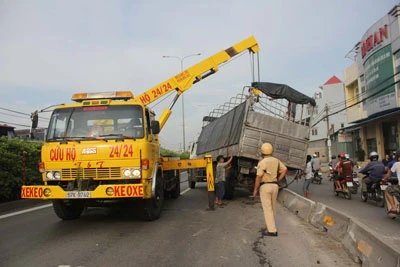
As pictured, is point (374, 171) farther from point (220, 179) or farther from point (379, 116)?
point (379, 116)

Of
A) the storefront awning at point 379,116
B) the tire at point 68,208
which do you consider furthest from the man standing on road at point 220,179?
the storefront awning at point 379,116

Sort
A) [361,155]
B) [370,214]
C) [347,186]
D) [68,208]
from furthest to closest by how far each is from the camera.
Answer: [361,155], [347,186], [370,214], [68,208]

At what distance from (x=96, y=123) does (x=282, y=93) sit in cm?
707

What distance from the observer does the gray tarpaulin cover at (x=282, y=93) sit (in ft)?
40.4

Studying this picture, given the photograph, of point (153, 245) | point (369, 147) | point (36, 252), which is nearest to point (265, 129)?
point (153, 245)

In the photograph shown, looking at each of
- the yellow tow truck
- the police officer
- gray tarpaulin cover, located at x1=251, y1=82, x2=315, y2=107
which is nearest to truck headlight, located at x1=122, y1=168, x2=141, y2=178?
the yellow tow truck

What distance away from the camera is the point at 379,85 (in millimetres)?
22141

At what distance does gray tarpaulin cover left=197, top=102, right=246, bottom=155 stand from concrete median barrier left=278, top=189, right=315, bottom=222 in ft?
7.34

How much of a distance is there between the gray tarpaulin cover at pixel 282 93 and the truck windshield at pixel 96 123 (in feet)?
19.4

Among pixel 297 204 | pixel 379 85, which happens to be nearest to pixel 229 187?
pixel 297 204

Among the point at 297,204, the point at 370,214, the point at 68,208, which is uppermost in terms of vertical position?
the point at 68,208

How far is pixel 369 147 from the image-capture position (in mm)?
28375

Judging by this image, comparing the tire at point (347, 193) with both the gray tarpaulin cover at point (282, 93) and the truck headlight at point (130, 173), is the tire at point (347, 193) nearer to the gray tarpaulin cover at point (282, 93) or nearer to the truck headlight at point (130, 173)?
the gray tarpaulin cover at point (282, 93)

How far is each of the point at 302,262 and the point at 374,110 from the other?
20.9 metres
